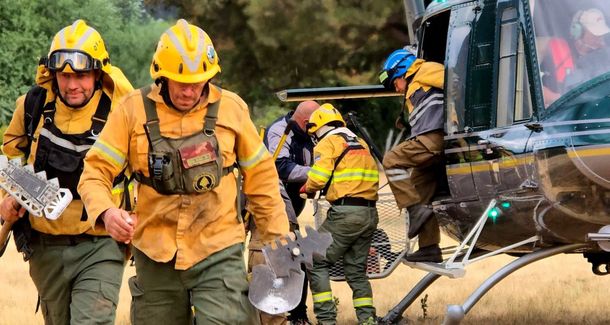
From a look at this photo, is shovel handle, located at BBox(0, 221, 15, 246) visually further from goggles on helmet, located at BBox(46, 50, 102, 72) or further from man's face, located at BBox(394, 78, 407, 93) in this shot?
man's face, located at BBox(394, 78, 407, 93)

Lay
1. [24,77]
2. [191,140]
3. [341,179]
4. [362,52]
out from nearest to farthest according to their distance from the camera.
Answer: [191,140]
[341,179]
[362,52]
[24,77]

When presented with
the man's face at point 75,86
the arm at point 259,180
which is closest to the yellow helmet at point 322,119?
the man's face at point 75,86

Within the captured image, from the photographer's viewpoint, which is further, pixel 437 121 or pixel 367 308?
pixel 367 308

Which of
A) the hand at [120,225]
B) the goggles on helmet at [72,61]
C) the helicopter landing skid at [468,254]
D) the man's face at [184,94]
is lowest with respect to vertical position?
the helicopter landing skid at [468,254]

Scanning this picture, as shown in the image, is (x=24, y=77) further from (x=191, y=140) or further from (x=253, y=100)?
(x=191, y=140)

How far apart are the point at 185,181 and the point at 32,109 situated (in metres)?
1.80

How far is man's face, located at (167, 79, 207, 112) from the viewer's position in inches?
236

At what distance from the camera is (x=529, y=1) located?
8469 mm

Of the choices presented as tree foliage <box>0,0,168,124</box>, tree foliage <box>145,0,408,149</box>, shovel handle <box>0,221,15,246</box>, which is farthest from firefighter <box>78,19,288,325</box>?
tree foliage <box>0,0,168,124</box>

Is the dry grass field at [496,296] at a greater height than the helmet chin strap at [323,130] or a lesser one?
lesser

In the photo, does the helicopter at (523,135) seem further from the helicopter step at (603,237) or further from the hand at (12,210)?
the hand at (12,210)

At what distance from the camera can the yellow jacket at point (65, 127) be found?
733 cm

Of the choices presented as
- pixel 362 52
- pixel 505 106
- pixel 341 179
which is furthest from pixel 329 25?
pixel 505 106

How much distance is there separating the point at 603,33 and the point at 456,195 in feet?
5.45
